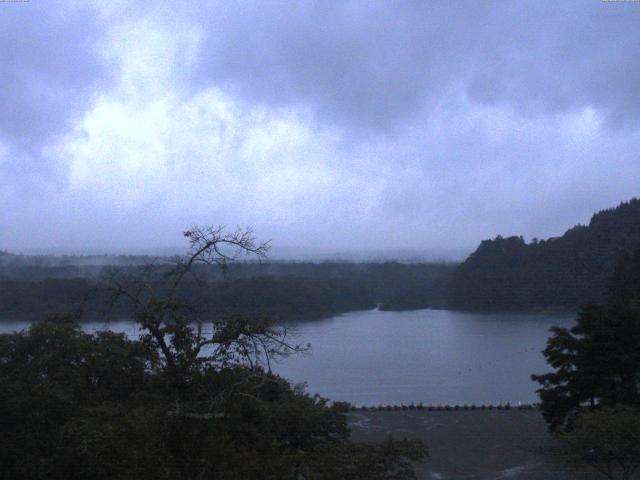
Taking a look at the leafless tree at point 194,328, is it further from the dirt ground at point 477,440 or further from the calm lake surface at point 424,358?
the calm lake surface at point 424,358

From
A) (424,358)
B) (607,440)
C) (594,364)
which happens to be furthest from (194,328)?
(424,358)

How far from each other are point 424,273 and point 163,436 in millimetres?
49971

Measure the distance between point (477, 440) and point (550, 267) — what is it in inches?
965

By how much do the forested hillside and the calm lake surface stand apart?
3.93 feet

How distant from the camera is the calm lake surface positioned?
2240cm

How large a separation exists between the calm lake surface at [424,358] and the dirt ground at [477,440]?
11.1ft

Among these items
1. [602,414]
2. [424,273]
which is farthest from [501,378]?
[424,273]

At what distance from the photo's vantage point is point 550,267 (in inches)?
1462

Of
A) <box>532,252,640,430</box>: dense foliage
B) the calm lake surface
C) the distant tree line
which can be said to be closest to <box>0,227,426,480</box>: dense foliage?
the distant tree line

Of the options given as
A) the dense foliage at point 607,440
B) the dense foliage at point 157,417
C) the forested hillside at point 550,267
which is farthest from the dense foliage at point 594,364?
the forested hillside at point 550,267

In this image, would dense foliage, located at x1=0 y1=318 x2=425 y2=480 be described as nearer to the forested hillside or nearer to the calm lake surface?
the calm lake surface

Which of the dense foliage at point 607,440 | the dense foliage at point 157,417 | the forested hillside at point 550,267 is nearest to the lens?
the dense foliage at point 157,417

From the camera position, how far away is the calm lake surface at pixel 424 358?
2240 centimetres

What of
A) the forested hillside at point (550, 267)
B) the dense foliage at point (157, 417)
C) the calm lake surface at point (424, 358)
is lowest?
the calm lake surface at point (424, 358)
